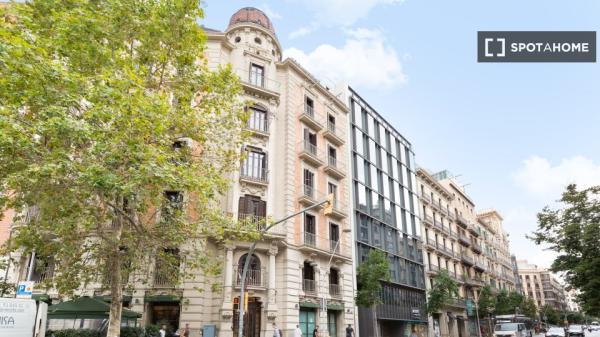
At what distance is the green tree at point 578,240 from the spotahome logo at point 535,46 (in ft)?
58.8

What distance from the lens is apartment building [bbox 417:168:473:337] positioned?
4475 cm

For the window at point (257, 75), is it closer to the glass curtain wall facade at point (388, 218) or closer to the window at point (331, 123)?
the window at point (331, 123)

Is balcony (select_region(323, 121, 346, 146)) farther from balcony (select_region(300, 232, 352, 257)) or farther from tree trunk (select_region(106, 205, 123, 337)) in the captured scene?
tree trunk (select_region(106, 205, 123, 337))

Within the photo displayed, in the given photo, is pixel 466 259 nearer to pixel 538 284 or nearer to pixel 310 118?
pixel 310 118

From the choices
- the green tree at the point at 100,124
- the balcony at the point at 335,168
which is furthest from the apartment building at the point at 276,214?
the green tree at the point at 100,124

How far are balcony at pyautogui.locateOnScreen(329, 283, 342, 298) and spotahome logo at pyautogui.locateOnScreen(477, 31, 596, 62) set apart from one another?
2013cm

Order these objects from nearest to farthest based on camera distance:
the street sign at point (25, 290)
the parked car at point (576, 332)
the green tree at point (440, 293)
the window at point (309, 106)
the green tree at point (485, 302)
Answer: the street sign at point (25, 290)
the window at point (309, 106)
the green tree at point (440, 293)
the parked car at point (576, 332)
the green tree at point (485, 302)

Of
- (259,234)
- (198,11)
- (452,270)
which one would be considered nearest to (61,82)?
(198,11)

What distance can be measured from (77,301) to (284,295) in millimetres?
11193

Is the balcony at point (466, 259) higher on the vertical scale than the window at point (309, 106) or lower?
lower

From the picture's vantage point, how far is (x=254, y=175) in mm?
25766

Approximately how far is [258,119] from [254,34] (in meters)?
6.76

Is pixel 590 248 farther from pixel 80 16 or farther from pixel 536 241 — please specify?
pixel 80 16

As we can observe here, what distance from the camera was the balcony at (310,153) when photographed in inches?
1119
